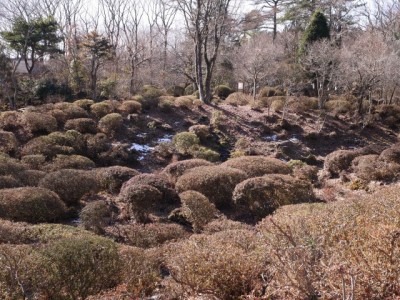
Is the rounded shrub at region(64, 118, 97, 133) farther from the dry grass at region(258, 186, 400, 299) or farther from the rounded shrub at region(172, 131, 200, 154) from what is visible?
the dry grass at region(258, 186, 400, 299)

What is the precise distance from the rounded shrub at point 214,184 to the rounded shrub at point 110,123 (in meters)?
6.53

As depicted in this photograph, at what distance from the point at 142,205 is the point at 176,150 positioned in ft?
19.0

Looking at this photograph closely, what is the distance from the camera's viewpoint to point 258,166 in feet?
34.7

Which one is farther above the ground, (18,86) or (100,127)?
(18,86)

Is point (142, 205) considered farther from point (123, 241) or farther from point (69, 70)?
point (69, 70)

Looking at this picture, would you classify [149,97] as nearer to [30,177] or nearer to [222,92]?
[222,92]

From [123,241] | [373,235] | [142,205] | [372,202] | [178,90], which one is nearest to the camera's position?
[373,235]

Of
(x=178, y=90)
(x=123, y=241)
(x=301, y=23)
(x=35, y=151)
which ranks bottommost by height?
(x=123, y=241)

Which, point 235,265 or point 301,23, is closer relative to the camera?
point 235,265

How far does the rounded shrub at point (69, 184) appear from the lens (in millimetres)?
8617

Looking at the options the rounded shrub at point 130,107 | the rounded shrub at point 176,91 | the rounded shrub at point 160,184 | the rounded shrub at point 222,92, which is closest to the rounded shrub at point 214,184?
the rounded shrub at point 160,184

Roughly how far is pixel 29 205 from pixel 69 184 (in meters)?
1.41

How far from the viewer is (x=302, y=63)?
64.3 ft

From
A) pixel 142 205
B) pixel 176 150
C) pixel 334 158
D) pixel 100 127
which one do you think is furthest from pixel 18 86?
pixel 334 158
